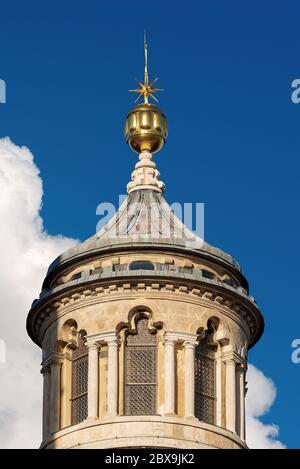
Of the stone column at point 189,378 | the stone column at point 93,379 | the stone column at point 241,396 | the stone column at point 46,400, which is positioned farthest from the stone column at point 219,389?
the stone column at point 46,400

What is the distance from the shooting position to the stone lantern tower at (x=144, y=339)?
118m

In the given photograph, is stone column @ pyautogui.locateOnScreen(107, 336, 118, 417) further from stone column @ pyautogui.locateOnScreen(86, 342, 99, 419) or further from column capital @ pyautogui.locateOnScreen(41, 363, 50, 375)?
column capital @ pyautogui.locateOnScreen(41, 363, 50, 375)

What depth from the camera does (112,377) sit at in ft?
389

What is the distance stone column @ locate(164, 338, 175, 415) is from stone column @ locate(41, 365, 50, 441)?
12.5ft

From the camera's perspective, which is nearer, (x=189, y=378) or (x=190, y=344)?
(x=189, y=378)

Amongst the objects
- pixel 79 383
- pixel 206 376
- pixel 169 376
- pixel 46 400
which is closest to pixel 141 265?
pixel 169 376

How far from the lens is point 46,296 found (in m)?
121

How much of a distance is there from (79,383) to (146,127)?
9.53m

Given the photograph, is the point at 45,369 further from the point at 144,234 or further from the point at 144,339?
the point at 144,234

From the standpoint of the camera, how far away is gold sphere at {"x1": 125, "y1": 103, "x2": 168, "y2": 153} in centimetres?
12562
